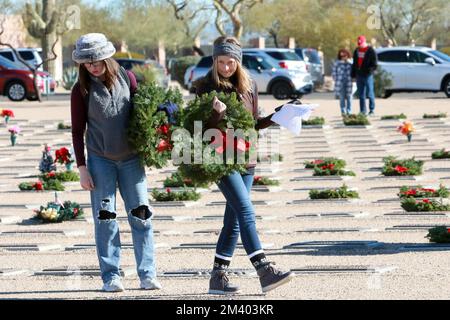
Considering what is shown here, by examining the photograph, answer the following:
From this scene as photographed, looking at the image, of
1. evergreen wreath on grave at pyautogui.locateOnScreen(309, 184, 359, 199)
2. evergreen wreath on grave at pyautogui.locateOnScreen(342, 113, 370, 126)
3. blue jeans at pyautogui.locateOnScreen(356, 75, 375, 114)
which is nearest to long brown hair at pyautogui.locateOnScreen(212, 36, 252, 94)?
evergreen wreath on grave at pyautogui.locateOnScreen(309, 184, 359, 199)

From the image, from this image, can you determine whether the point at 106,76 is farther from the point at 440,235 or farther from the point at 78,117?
the point at 440,235

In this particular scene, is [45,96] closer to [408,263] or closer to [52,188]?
[52,188]

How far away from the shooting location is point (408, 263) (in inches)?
353

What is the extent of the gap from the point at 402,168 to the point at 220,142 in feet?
27.2

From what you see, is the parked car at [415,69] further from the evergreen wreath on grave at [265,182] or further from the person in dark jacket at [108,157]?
the person in dark jacket at [108,157]

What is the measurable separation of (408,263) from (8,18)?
214 ft

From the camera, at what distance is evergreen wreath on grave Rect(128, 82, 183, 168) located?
789 centimetres

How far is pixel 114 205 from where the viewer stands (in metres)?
8.09

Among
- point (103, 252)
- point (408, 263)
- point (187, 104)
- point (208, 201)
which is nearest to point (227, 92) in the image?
point (187, 104)

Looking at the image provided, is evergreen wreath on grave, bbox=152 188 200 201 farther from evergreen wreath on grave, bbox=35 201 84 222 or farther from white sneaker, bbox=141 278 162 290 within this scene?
white sneaker, bbox=141 278 162 290

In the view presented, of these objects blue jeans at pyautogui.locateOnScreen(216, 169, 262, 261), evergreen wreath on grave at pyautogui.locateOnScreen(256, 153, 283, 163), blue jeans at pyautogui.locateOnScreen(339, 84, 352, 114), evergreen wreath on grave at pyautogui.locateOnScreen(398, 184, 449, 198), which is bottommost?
evergreen wreath on grave at pyautogui.locateOnScreen(256, 153, 283, 163)

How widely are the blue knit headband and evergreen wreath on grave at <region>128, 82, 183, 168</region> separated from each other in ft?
1.52

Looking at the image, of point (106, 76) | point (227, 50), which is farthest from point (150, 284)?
point (227, 50)

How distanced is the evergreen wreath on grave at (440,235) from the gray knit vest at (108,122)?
295 centimetres
